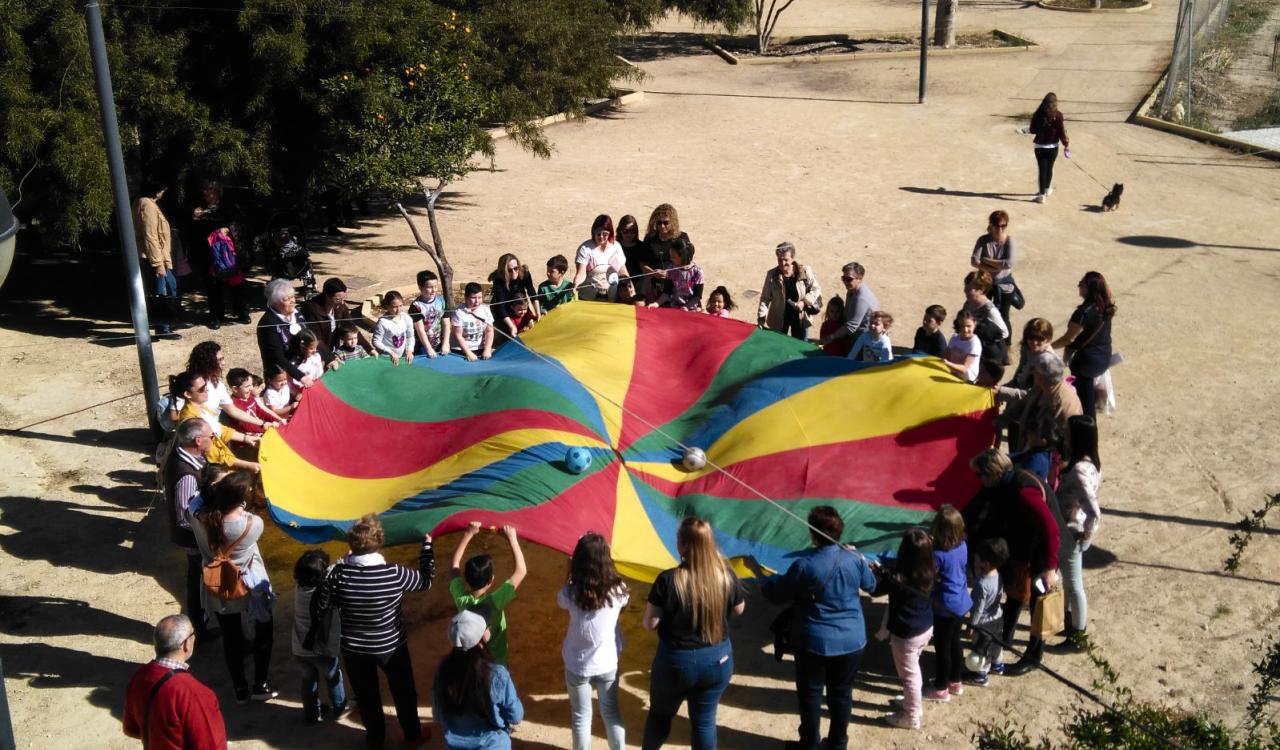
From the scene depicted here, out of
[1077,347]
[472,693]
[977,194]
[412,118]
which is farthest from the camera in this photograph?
[977,194]

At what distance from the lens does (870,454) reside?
7.41 meters

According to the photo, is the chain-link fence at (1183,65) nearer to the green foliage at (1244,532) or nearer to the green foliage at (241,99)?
the green foliage at (241,99)

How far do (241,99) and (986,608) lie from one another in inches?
354

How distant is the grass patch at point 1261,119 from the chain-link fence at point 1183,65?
2.48 feet

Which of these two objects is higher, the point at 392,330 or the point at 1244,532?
the point at 392,330

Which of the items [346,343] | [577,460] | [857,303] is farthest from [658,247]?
[577,460]

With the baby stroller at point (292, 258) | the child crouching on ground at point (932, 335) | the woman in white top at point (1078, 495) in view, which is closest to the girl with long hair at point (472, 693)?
the woman in white top at point (1078, 495)

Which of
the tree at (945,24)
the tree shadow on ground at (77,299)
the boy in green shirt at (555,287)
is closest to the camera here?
the boy in green shirt at (555,287)

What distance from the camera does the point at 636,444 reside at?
7.59 meters

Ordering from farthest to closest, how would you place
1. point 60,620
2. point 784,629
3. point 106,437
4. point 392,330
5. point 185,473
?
point 106,437 → point 392,330 → point 60,620 → point 185,473 → point 784,629

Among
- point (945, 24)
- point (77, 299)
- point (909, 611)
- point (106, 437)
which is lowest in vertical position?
point (106, 437)

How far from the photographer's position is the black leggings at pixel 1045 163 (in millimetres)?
16234

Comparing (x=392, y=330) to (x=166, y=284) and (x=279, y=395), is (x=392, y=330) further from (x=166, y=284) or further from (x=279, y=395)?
(x=166, y=284)

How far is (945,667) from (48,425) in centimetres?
781
